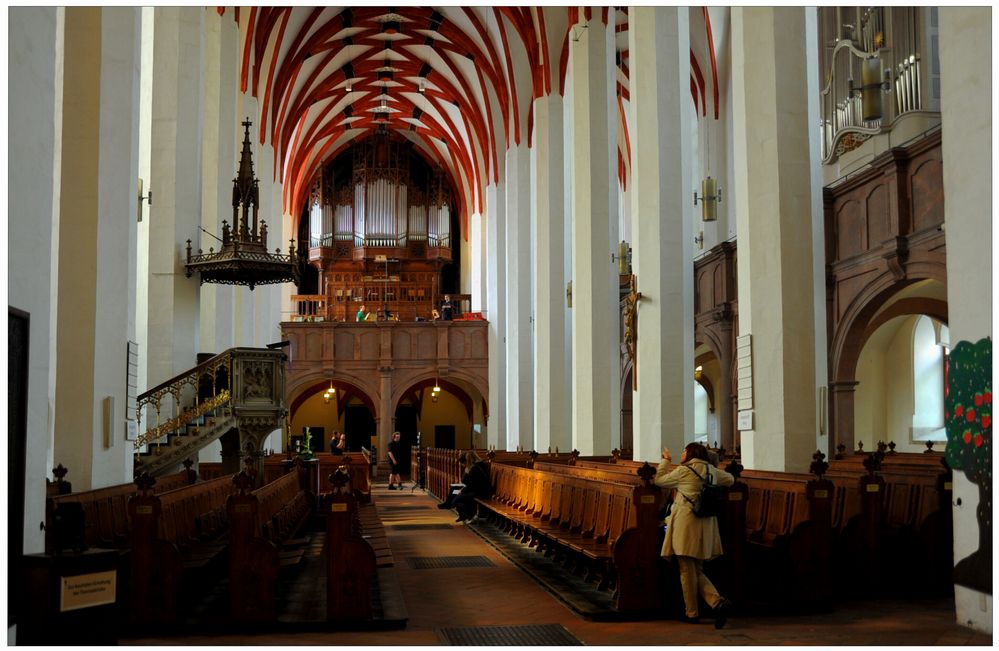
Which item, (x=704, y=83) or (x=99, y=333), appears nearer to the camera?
(x=99, y=333)

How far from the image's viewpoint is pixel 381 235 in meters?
39.9

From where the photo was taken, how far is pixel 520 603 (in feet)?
26.9

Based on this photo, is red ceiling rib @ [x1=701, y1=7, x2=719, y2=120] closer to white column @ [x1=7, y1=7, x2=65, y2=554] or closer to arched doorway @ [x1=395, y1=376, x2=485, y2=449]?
white column @ [x1=7, y1=7, x2=65, y2=554]

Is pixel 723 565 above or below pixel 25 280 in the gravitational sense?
below

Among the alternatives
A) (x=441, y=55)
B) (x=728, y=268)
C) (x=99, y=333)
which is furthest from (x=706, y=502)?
(x=441, y=55)

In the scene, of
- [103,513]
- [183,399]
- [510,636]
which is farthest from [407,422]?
[510,636]

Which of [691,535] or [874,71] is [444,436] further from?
[691,535]

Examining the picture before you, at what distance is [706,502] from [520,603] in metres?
1.96

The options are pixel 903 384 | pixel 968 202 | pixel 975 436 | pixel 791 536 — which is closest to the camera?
pixel 975 436

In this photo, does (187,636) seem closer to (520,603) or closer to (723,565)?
(520,603)

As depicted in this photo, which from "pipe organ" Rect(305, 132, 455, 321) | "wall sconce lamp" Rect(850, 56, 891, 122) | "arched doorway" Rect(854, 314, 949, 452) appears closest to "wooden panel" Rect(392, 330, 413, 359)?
"pipe organ" Rect(305, 132, 455, 321)

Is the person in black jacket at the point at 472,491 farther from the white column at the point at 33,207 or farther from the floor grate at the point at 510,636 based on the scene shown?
the white column at the point at 33,207

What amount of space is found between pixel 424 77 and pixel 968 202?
2989 cm

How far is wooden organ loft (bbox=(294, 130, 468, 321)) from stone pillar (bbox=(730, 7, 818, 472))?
26.7 m
